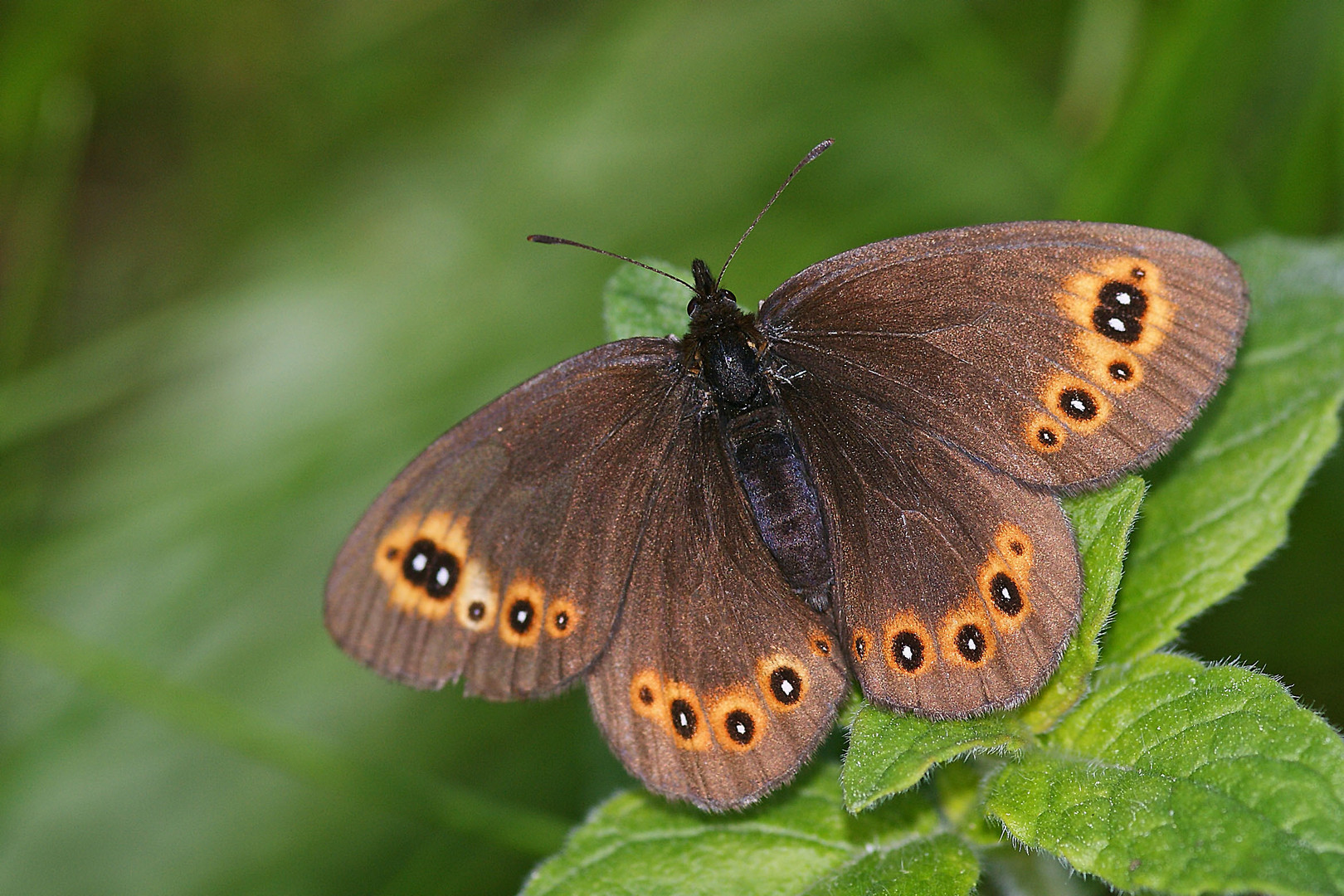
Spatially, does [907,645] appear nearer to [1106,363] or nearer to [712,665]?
[712,665]

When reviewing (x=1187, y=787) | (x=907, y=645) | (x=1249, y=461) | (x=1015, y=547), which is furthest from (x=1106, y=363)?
(x=1187, y=787)

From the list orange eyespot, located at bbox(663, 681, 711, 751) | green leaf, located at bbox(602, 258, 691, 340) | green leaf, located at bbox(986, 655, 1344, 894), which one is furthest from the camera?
green leaf, located at bbox(602, 258, 691, 340)

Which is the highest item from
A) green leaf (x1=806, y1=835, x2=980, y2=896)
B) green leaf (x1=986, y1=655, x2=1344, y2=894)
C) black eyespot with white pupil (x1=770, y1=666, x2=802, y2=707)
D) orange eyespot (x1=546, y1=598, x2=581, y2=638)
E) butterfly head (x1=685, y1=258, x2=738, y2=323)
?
butterfly head (x1=685, y1=258, x2=738, y2=323)

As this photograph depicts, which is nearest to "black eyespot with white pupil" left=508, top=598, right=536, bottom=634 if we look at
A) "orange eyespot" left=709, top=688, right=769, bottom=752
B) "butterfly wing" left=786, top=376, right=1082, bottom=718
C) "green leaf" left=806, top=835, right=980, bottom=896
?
"orange eyespot" left=709, top=688, right=769, bottom=752

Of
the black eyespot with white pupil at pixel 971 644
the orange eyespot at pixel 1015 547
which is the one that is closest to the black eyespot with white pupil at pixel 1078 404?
the orange eyespot at pixel 1015 547

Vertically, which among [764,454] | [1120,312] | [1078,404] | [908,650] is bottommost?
[908,650]

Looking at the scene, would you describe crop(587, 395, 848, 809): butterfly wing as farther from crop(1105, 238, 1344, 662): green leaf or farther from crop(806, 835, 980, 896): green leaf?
crop(1105, 238, 1344, 662): green leaf

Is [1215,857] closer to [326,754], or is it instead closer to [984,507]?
[984,507]

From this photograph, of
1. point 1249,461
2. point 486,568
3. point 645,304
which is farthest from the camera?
point 645,304
